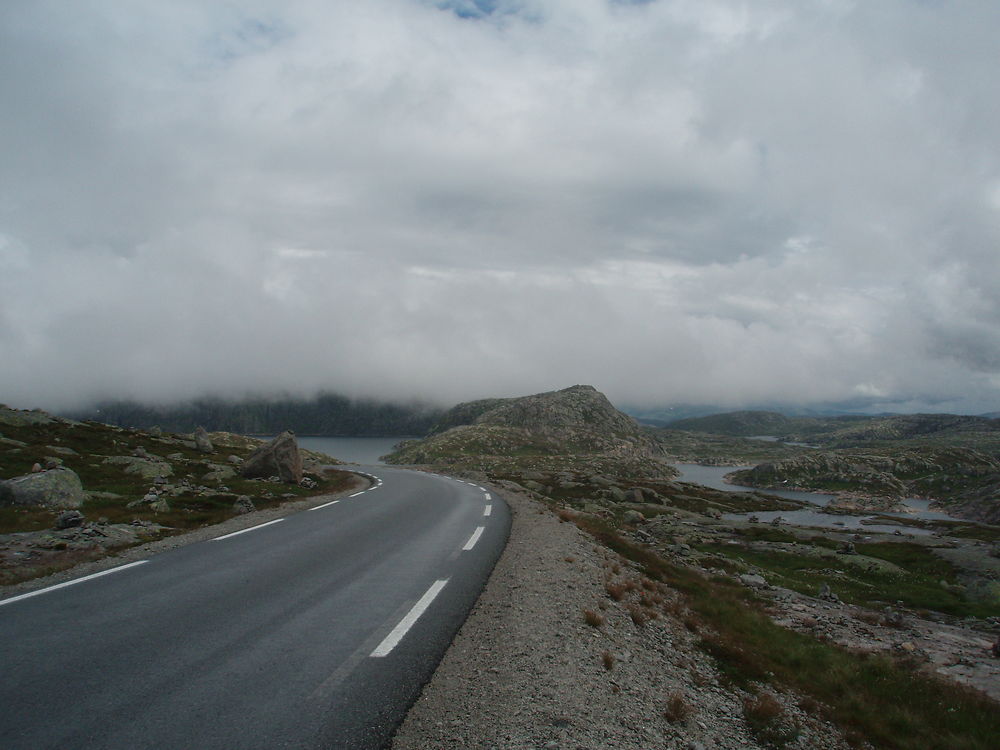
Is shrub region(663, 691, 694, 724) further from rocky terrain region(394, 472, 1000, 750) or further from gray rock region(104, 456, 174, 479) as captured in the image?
A: gray rock region(104, 456, 174, 479)

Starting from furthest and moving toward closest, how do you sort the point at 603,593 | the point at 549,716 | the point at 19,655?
the point at 603,593 → the point at 19,655 → the point at 549,716

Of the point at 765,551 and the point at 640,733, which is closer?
the point at 640,733

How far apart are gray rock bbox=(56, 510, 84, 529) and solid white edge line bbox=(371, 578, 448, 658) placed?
51.6ft

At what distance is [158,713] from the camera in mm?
6023

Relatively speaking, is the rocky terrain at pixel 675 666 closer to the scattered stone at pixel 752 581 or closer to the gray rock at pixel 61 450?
the scattered stone at pixel 752 581

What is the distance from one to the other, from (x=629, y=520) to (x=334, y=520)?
34.2 meters

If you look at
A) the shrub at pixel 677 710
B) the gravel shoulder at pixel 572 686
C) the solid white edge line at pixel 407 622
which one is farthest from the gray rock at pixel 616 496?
the shrub at pixel 677 710

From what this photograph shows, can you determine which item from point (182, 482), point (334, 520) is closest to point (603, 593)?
point (334, 520)

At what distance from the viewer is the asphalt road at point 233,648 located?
19.0ft

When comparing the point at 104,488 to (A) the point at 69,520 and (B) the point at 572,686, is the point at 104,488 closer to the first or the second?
(A) the point at 69,520

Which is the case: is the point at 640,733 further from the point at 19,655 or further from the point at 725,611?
the point at 725,611

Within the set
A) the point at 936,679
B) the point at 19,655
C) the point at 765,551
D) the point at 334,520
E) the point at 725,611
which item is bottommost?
the point at 765,551

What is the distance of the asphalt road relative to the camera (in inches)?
228

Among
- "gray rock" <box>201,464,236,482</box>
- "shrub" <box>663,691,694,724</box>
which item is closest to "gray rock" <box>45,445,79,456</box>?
"gray rock" <box>201,464,236,482</box>
